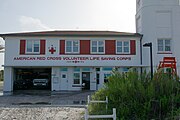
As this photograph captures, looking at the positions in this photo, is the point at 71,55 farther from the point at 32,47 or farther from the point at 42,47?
the point at 32,47

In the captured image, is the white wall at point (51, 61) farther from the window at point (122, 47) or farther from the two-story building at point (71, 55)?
the window at point (122, 47)

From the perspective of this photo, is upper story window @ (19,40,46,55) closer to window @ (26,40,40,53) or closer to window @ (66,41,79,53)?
window @ (26,40,40,53)

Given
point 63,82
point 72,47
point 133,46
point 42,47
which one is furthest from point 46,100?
point 133,46

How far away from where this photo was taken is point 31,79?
32969 millimetres

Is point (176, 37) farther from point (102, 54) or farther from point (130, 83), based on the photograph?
point (130, 83)

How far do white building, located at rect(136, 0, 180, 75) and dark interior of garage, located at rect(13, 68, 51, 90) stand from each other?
13.0 meters

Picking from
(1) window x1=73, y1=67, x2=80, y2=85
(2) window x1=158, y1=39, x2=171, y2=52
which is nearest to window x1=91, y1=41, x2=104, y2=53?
(1) window x1=73, y1=67, x2=80, y2=85

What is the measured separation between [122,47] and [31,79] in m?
14.1

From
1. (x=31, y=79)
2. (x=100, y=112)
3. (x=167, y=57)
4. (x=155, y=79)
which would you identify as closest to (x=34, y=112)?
(x=100, y=112)

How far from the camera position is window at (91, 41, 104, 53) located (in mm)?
26938

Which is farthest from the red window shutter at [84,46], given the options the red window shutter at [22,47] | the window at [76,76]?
the red window shutter at [22,47]

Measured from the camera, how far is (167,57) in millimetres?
26375

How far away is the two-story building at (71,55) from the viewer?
26.4 metres

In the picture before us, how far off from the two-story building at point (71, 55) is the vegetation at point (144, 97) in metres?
16.8
